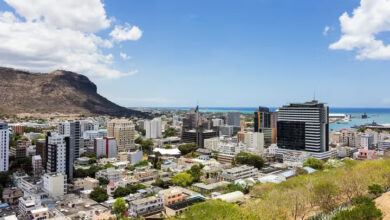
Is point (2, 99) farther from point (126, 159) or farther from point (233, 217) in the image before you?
point (233, 217)

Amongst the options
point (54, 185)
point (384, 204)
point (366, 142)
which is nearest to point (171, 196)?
point (54, 185)

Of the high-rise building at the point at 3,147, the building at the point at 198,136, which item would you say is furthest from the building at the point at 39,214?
the building at the point at 198,136

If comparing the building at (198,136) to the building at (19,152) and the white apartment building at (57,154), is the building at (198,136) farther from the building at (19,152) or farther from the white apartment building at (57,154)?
the white apartment building at (57,154)

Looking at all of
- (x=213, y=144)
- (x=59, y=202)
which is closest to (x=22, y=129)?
(x=213, y=144)

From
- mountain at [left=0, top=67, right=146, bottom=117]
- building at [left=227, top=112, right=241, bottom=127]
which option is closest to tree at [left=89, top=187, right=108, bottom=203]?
building at [left=227, top=112, right=241, bottom=127]

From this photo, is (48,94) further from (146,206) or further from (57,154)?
(146,206)
